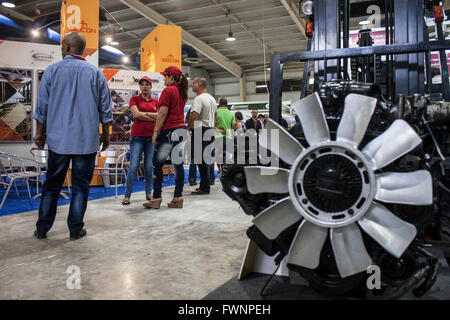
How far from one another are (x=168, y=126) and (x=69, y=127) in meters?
1.35

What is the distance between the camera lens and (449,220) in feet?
6.35

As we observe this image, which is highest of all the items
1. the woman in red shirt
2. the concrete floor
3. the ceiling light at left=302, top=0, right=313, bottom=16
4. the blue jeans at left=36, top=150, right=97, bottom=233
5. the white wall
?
the white wall

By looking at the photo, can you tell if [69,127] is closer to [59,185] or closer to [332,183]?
[59,185]

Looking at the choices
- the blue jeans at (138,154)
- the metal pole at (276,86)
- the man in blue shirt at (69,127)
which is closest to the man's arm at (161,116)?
the blue jeans at (138,154)

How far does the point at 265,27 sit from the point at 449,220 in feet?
40.1

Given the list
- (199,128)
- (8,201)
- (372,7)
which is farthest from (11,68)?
(372,7)

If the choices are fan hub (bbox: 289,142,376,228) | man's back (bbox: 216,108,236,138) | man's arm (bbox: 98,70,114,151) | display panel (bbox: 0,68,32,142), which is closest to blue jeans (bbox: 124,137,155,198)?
man's arm (bbox: 98,70,114,151)

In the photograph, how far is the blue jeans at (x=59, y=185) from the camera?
2689 mm

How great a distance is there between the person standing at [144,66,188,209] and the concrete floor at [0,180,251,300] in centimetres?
32

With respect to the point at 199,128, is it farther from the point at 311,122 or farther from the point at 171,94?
the point at 311,122

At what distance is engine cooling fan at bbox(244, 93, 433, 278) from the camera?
4.47 feet

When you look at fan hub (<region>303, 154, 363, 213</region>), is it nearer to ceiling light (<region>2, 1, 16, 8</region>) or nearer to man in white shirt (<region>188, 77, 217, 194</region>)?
man in white shirt (<region>188, 77, 217, 194</region>)

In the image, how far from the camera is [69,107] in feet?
8.73

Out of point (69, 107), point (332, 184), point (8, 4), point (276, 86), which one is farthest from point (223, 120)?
point (8, 4)
